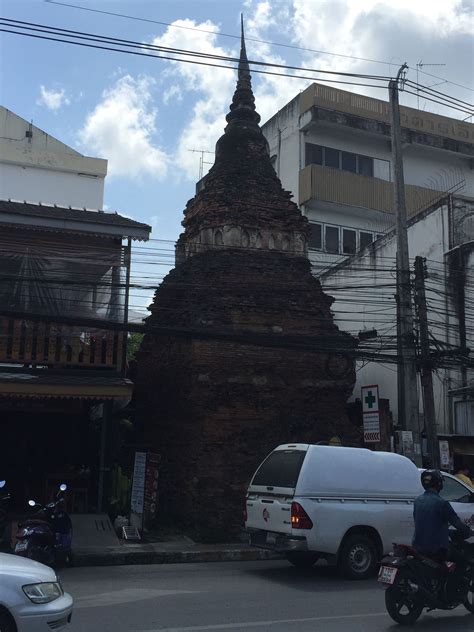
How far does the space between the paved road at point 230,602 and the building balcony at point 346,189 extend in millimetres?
20219

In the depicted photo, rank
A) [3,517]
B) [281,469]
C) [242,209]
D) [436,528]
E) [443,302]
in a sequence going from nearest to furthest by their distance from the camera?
1. [436,528]
2. [281,469]
3. [3,517]
4. [242,209]
5. [443,302]

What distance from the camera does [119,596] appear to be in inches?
340

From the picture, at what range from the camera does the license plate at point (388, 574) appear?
287 inches

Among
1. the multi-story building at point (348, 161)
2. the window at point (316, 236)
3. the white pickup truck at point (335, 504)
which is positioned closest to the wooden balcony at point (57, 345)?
the white pickup truck at point (335, 504)

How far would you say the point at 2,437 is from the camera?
52.5ft

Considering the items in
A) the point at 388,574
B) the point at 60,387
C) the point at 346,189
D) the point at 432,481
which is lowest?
the point at 388,574

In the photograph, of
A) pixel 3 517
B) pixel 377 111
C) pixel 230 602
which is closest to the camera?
pixel 230 602

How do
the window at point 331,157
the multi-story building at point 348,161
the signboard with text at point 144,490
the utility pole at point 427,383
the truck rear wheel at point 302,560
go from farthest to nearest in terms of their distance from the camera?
the window at point 331,157, the multi-story building at point 348,161, the utility pole at point 427,383, the signboard with text at point 144,490, the truck rear wheel at point 302,560

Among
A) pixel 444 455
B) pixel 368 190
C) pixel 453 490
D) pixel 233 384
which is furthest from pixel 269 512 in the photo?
pixel 368 190

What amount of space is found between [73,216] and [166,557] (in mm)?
7144

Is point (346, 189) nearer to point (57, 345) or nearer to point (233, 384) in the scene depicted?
point (233, 384)

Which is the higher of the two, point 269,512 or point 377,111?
point 377,111

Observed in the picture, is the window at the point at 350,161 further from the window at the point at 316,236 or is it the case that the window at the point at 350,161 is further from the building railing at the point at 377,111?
the window at the point at 316,236

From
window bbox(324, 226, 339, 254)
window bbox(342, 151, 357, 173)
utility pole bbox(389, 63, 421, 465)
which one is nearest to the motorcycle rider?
utility pole bbox(389, 63, 421, 465)
